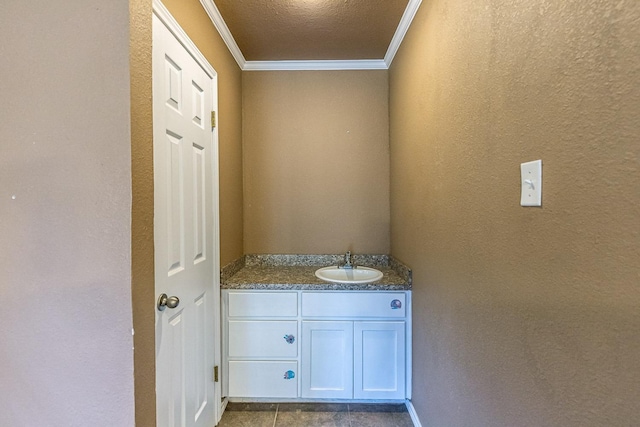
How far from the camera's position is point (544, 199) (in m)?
0.67

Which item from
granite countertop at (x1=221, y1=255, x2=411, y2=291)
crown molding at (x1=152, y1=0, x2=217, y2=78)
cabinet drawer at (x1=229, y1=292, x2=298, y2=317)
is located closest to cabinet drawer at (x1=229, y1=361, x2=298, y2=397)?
cabinet drawer at (x1=229, y1=292, x2=298, y2=317)

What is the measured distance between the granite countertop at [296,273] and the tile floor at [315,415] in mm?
788

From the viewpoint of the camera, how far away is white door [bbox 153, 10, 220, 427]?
3.67ft

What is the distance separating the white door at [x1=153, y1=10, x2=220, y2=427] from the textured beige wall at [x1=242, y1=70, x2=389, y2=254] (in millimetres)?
630

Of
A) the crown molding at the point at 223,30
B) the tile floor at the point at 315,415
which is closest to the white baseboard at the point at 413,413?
the tile floor at the point at 315,415

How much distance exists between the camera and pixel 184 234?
131 centimetres

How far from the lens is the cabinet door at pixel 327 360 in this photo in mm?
1797

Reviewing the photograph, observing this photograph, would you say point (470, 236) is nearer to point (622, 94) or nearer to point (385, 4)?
point (622, 94)

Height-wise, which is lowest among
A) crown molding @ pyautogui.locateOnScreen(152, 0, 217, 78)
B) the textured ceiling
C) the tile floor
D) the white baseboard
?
the tile floor

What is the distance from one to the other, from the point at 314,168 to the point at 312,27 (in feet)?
3.12

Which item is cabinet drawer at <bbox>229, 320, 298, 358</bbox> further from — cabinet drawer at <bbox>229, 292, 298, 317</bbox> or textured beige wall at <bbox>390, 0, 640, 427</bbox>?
textured beige wall at <bbox>390, 0, 640, 427</bbox>

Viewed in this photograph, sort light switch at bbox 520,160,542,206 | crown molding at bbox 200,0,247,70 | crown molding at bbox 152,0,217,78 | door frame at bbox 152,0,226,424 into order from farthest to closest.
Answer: door frame at bbox 152,0,226,424 < crown molding at bbox 200,0,247,70 < crown molding at bbox 152,0,217,78 < light switch at bbox 520,160,542,206

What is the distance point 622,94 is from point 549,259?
35 cm

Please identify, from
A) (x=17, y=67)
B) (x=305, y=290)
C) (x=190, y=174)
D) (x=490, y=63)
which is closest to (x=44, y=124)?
(x=17, y=67)
